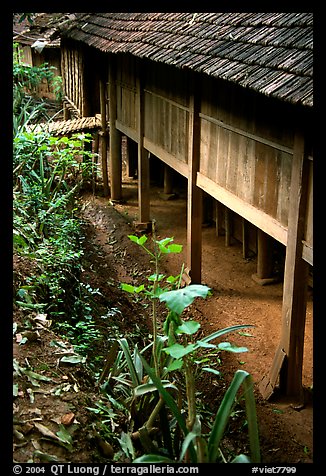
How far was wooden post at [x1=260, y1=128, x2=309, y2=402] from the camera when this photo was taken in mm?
5004

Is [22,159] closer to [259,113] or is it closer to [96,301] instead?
[96,301]

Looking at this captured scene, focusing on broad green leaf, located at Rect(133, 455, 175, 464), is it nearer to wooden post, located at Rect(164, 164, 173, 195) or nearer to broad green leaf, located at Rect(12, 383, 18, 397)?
broad green leaf, located at Rect(12, 383, 18, 397)

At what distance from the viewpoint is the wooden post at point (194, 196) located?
726cm

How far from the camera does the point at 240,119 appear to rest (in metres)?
6.14

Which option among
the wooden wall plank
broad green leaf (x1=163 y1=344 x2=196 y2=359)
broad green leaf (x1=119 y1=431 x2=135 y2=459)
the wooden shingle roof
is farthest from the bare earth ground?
the wooden shingle roof

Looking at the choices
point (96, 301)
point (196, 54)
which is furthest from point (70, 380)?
point (196, 54)

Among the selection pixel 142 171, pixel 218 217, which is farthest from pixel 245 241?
pixel 142 171

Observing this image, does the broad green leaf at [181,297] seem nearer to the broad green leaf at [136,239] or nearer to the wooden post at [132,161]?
the broad green leaf at [136,239]

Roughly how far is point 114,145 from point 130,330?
5.78 m

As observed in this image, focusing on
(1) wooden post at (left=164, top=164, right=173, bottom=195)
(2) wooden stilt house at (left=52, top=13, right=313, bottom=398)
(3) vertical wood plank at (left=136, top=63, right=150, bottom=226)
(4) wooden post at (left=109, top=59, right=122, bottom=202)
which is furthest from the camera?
(1) wooden post at (left=164, top=164, right=173, bottom=195)

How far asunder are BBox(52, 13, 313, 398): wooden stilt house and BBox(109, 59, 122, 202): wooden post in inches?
45.1

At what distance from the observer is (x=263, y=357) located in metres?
6.34

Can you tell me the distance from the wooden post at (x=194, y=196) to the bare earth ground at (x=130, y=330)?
432 mm

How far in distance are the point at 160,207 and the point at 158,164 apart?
6.53 feet
